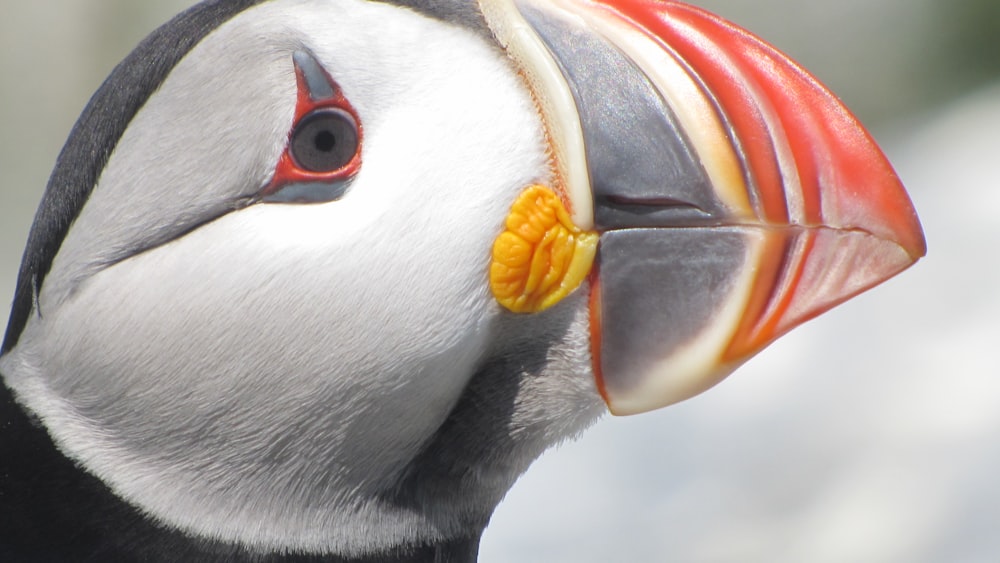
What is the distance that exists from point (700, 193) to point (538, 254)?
0.19 metres

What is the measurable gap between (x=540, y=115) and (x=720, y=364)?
1.08ft

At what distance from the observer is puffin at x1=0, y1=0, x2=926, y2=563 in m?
1.20

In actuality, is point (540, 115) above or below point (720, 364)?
above

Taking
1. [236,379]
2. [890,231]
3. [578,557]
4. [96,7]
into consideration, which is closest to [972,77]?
[578,557]

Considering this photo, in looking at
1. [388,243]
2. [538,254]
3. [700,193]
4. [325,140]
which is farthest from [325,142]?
[700,193]

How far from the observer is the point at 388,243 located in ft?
3.85

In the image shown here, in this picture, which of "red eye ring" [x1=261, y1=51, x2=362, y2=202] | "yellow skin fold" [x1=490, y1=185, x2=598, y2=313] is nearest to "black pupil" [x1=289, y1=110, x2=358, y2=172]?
"red eye ring" [x1=261, y1=51, x2=362, y2=202]

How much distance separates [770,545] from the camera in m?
3.66

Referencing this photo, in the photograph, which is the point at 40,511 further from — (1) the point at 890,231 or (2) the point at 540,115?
(1) the point at 890,231

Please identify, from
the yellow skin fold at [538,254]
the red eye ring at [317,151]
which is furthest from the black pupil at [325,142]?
the yellow skin fold at [538,254]

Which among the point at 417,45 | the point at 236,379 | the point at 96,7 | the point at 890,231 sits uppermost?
the point at 417,45

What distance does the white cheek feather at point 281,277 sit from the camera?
1.19 meters

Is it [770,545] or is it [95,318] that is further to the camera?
[770,545]

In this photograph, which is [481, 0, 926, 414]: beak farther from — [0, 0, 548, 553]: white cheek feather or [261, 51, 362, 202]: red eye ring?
[261, 51, 362, 202]: red eye ring
